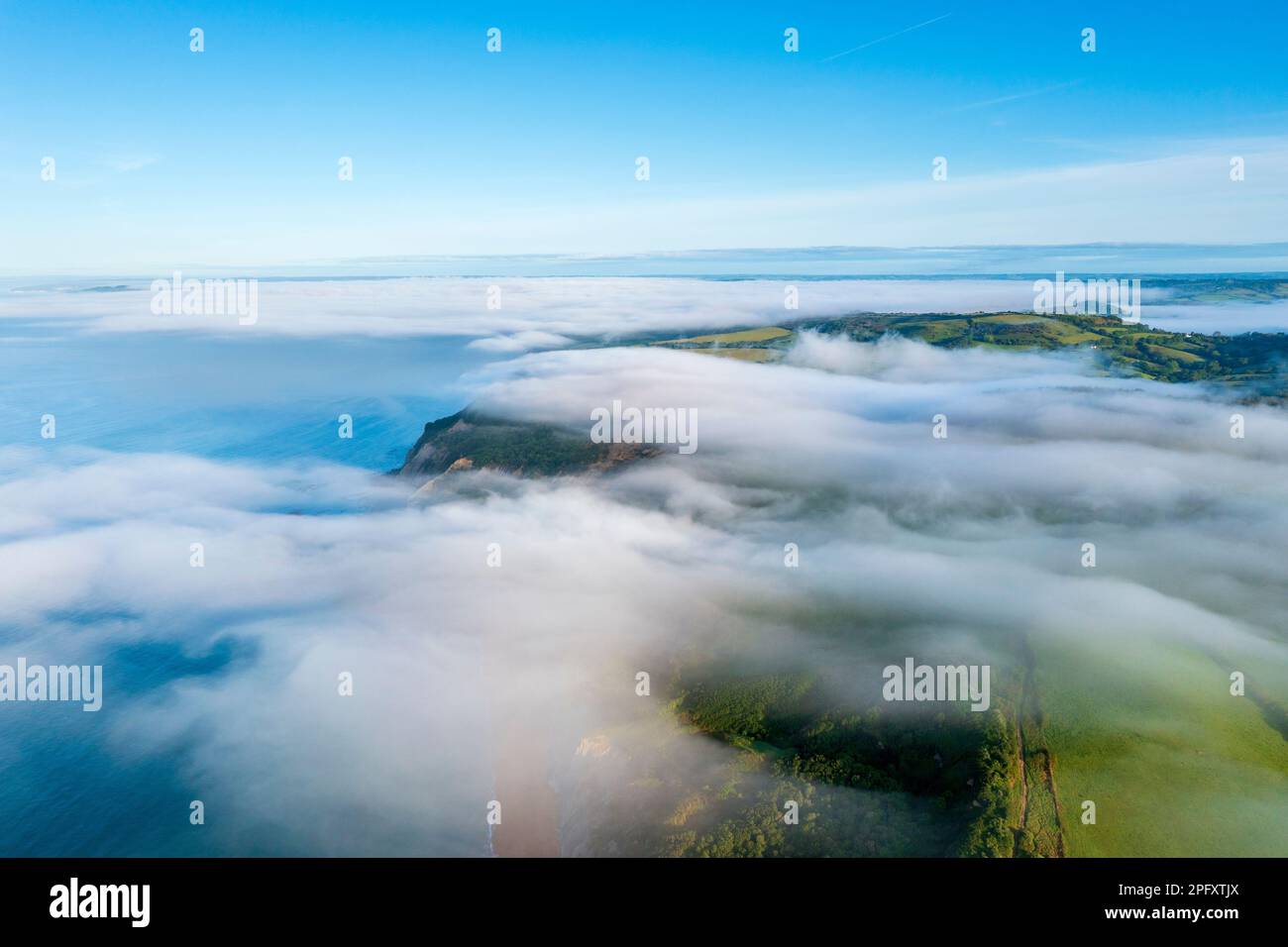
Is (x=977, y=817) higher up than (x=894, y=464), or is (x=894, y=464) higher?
(x=894, y=464)

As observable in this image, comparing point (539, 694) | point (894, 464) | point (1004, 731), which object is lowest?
point (539, 694)

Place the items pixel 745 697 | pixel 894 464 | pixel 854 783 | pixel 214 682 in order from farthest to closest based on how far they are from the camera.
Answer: pixel 894 464 → pixel 214 682 → pixel 745 697 → pixel 854 783

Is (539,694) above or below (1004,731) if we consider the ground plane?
below

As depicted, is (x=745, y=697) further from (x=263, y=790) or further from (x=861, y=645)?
(x=263, y=790)

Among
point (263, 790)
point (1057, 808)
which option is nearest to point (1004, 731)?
point (1057, 808)

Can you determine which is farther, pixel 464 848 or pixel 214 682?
pixel 214 682

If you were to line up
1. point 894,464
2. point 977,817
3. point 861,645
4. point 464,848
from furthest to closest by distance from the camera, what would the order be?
point 894,464, point 861,645, point 464,848, point 977,817
